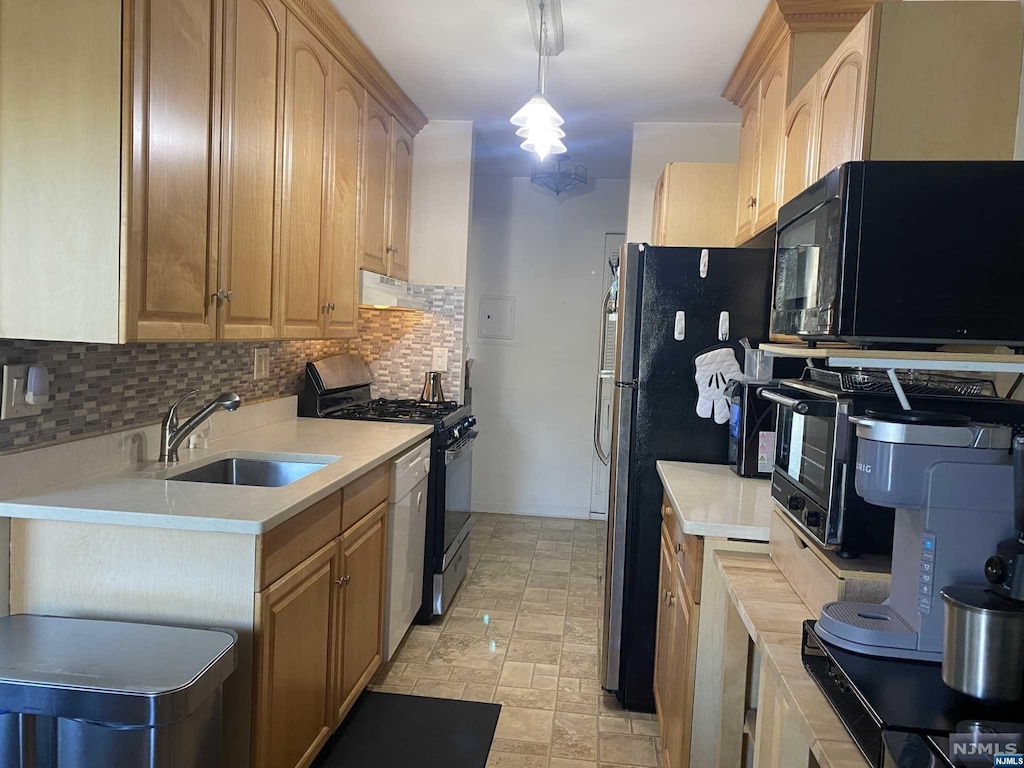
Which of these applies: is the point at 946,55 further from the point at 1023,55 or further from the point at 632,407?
the point at 632,407

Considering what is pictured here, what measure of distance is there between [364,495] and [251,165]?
3.69 feet

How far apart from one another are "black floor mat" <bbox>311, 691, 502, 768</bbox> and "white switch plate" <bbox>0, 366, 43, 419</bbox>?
1.36m

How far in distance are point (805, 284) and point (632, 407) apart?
1224 mm

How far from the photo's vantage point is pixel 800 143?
2.37m

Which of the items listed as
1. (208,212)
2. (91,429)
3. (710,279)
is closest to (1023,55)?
(710,279)

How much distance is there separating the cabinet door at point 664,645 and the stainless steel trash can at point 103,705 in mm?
1344

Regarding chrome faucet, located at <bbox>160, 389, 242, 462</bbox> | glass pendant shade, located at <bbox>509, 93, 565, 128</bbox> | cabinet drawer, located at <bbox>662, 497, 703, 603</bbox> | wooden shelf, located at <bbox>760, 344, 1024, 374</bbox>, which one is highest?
glass pendant shade, located at <bbox>509, 93, 565, 128</bbox>

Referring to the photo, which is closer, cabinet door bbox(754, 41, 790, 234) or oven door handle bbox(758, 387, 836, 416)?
oven door handle bbox(758, 387, 836, 416)

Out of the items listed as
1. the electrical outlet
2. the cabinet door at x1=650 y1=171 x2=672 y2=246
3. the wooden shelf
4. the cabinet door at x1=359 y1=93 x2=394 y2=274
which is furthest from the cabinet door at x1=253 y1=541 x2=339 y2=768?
the cabinet door at x1=650 y1=171 x2=672 y2=246

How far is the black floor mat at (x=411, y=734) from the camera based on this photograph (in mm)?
2361

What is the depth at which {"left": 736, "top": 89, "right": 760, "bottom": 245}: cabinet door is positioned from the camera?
118 inches

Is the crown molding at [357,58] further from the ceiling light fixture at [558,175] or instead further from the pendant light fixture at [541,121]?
the ceiling light fixture at [558,175]

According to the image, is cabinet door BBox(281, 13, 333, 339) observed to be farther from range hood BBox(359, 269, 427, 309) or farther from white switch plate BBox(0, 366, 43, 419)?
white switch plate BBox(0, 366, 43, 419)

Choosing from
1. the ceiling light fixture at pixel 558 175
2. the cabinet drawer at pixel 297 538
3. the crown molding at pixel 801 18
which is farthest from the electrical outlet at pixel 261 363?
the ceiling light fixture at pixel 558 175
